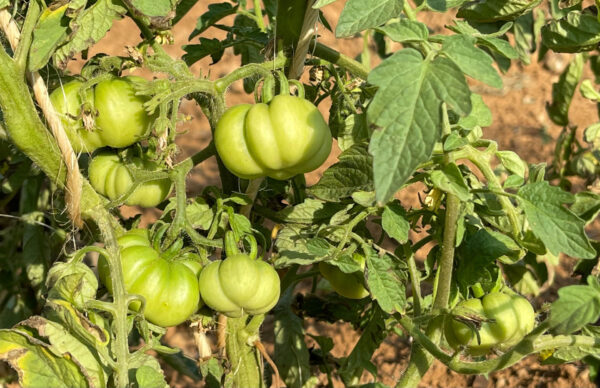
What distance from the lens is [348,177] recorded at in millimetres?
1315

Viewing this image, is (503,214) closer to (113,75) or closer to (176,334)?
(113,75)

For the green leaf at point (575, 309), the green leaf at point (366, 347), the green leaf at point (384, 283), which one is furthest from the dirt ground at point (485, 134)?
the green leaf at point (575, 309)

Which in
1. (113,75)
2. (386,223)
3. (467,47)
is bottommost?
(386,223)

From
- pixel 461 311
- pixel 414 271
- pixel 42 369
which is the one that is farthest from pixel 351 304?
pixel 42 369

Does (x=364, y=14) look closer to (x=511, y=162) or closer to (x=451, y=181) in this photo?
(x=451, y=181)

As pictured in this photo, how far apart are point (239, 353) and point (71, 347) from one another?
40cm

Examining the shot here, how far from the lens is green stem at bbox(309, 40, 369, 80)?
1350 mm

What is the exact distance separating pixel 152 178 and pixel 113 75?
0.67ft

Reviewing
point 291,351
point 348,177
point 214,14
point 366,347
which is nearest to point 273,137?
point 348,177

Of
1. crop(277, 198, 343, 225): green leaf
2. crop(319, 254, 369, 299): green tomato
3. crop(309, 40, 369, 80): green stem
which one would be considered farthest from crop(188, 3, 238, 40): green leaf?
crop(319, 254, 369, 299): green tomato

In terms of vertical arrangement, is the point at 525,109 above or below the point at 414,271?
below

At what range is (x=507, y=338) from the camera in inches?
52.5

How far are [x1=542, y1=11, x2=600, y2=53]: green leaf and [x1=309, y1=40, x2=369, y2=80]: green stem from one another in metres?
0.45

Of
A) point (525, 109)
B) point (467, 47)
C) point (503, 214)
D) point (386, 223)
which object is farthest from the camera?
point (525, 109)
